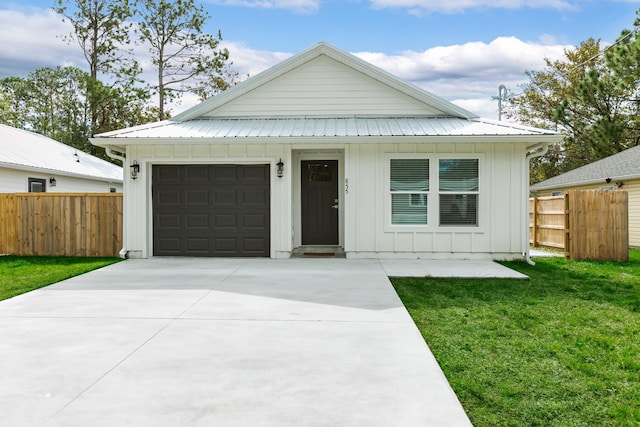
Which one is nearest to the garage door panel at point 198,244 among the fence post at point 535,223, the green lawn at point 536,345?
the green lawn at point 536,345

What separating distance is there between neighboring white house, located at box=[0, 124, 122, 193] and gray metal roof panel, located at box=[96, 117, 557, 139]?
563 centimetres

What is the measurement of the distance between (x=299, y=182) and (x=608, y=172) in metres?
11.5

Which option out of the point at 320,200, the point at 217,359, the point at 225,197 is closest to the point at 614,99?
the point at 320,200

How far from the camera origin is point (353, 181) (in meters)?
10.7

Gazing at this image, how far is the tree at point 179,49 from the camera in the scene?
82.5 ft

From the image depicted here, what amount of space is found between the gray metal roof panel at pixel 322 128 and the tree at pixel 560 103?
19.1 m

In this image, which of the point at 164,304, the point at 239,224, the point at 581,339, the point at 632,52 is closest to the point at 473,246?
the point at 239,224

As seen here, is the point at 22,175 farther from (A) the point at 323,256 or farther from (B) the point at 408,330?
(B) the point at 408,330

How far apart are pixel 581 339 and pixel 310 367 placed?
9.05 ft

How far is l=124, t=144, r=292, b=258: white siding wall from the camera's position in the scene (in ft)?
35.7

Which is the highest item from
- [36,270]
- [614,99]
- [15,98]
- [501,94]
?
[15,98]

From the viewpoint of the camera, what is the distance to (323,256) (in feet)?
37.2

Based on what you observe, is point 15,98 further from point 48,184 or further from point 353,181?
point 353,181

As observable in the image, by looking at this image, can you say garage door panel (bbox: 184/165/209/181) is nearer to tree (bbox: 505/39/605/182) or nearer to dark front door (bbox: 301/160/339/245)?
dark front door (bbox: 301/160/339/245)
